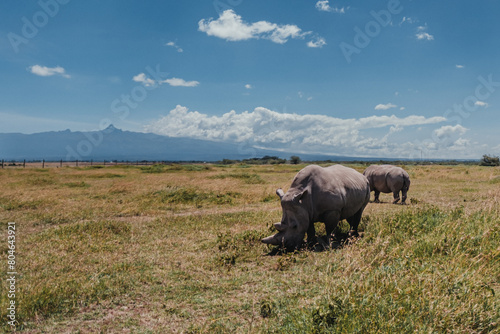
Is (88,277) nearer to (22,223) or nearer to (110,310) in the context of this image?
(110,310)

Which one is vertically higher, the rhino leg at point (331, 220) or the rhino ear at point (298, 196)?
the rhino ear at point (298, 196)

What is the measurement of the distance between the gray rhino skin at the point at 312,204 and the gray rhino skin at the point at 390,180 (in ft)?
31.2

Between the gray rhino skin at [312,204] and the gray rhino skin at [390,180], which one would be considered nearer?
the gray rhino skin at [312,204]

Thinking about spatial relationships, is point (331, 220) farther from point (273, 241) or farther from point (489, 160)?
point (489, 160)

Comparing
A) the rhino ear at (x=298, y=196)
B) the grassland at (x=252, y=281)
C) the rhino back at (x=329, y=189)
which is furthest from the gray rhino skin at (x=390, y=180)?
the rhino ear at (x=298, y=196)

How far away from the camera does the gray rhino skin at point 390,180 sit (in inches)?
669

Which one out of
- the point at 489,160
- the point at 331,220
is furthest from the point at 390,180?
the point at 489,160

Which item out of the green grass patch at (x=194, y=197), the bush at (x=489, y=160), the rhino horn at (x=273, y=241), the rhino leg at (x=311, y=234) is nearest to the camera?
the rhino horn at (x=273, y=241)

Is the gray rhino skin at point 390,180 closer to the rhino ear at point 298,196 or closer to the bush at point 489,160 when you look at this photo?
the rhino ear at point 298,196

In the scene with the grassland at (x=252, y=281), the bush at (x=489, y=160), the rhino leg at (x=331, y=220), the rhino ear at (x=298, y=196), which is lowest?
the grassland at (x=252, y=281)

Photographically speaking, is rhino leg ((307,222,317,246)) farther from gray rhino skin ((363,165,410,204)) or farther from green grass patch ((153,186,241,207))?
gray rhino skin ((363,165,410,204))

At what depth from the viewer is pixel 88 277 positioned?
6.70 m

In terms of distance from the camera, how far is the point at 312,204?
8.21 m

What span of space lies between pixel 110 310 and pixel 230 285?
7.63 feet
